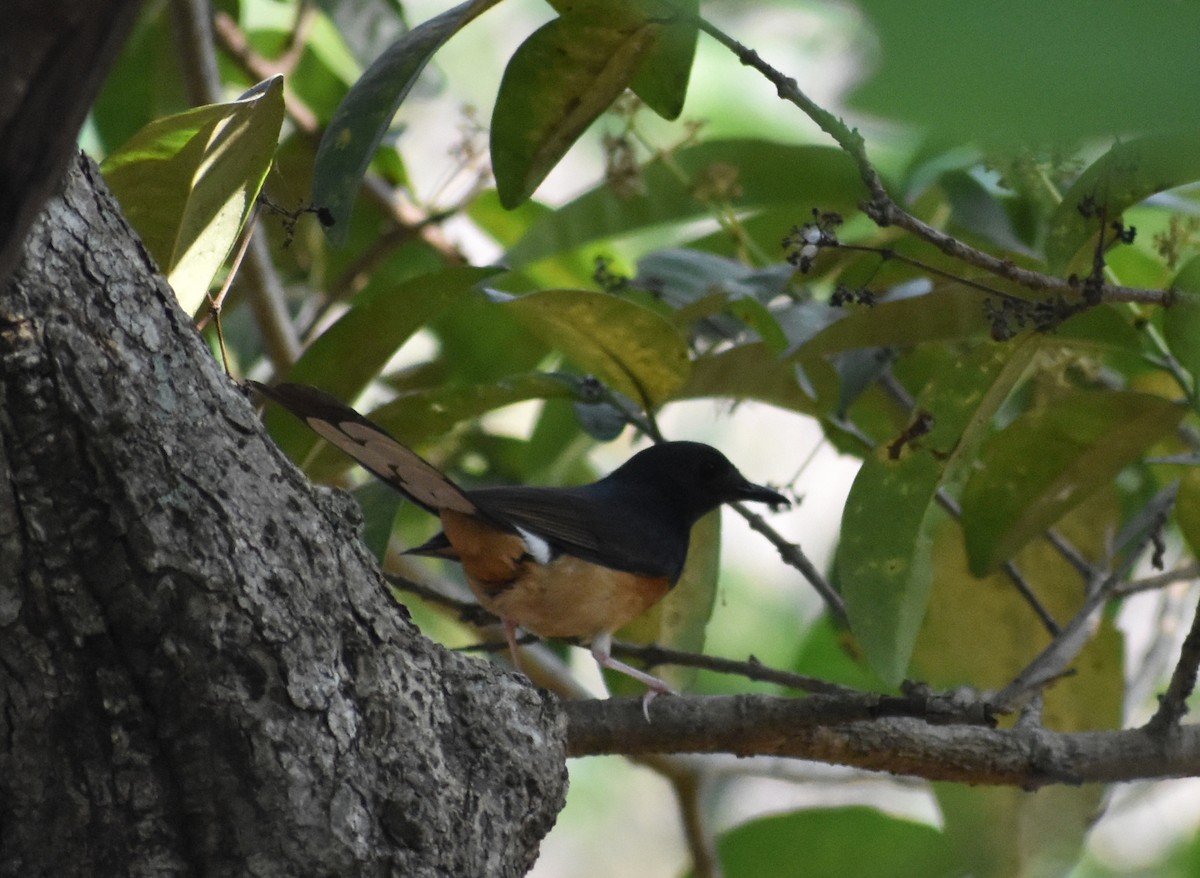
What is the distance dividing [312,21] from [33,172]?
4322mm

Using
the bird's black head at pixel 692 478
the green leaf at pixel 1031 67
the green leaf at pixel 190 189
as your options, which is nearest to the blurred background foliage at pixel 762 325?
the green leaf at pixel 190 189

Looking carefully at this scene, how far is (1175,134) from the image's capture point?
1.56ft

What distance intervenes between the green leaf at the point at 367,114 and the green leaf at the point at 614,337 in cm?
62

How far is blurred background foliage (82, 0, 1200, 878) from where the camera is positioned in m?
2.40

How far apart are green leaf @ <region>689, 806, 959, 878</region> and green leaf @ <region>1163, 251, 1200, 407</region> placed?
138 centimetres

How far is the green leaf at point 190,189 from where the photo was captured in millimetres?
2336

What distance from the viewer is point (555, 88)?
2.55 m

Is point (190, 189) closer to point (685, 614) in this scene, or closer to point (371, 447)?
point (371, 447)

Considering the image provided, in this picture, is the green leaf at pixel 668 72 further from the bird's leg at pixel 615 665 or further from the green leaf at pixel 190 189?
the bird's leg at pixel 615 665

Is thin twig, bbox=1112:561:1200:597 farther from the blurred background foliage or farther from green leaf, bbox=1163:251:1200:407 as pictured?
green leaf, bbox=1163:251:1200:407

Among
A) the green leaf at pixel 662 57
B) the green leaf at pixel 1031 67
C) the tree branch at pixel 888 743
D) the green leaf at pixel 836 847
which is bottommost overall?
the green leaf at pixel 1031 67

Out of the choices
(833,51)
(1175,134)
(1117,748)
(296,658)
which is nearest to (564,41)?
(296,658)

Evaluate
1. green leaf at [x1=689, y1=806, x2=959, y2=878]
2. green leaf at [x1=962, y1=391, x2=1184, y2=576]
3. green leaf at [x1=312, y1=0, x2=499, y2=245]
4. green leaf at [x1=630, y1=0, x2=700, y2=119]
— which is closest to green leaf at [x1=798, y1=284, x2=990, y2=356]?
green leaf at [x1=962, y1=391, x2=1184, y2=576]

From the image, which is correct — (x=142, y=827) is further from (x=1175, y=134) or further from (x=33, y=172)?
(x=1175, y=134)
